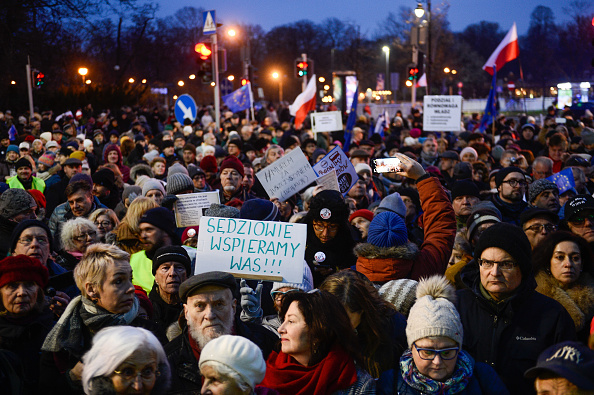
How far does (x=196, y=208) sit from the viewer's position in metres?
7.30

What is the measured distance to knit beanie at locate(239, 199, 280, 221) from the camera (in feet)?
20.2

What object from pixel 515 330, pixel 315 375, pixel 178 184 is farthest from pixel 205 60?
pixel 315 375

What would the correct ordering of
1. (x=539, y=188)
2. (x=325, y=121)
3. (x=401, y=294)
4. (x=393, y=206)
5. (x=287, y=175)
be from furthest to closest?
(x=325, y=121)
(x=287, y=175)
(x=539, y=188)
(x=393, y=206)
(x=401, y=294)

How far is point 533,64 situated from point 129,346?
102m

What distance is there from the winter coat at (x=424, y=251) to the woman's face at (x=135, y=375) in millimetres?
1826

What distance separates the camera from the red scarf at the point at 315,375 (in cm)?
346

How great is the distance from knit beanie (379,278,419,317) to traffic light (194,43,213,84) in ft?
43.6

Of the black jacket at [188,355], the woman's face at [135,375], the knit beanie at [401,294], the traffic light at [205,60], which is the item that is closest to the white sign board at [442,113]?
the traffic light at [205,60]

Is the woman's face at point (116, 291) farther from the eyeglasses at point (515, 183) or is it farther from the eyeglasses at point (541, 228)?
the eyeglasses at point (515, 183)

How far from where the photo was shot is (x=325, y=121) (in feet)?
48.5

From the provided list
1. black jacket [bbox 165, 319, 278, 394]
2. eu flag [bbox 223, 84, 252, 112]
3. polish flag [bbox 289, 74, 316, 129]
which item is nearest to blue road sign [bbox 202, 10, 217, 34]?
polish flag [bbox 289, 74, 316, 129]

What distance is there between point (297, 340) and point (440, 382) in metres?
0.72

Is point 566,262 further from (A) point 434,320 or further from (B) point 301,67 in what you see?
(B) point 301,67

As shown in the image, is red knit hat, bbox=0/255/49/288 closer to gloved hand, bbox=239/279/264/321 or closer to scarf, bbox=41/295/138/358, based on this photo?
scarf, bbox=41/295/138/358
